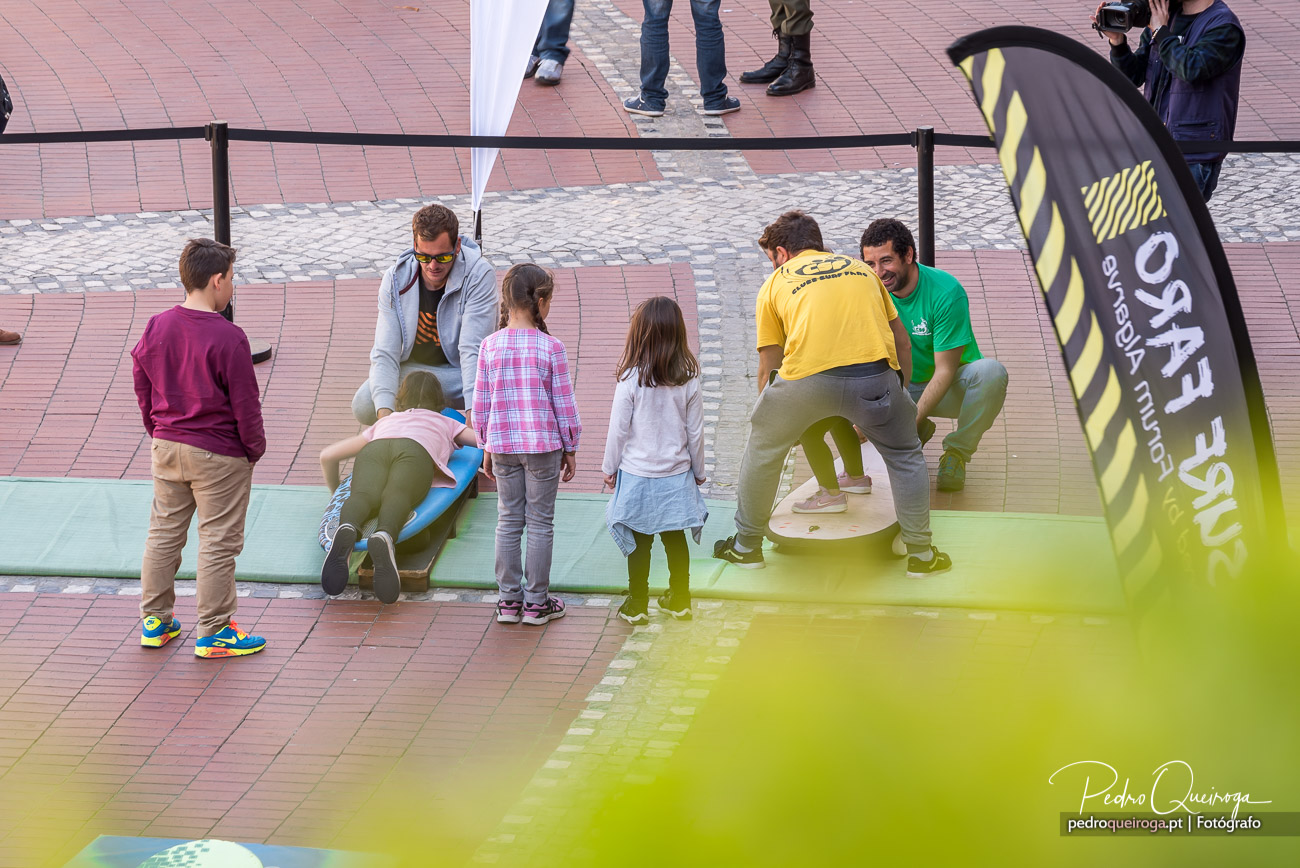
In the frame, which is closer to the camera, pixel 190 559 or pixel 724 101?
pixel 190 559

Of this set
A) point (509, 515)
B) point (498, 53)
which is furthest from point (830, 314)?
point (498, 53)

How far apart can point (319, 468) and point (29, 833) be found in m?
5.18

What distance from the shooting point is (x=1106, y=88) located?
2.82m

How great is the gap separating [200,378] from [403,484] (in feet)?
4.03

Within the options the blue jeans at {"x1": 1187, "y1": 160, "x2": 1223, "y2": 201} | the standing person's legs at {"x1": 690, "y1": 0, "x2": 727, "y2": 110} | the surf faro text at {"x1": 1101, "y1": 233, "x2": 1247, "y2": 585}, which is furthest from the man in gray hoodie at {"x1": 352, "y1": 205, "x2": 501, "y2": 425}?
the standing person's legs at {"x1": 690, "y1": 0, "x2": 727, "y2": 110}

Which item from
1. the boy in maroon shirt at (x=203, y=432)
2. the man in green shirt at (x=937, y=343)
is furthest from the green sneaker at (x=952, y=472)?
the boy in maroon shirt at (x=203, y=432)

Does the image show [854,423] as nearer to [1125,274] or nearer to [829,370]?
[829,370]

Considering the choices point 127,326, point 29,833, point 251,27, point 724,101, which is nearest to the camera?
point 29,833

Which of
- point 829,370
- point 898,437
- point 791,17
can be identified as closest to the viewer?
point 829,370

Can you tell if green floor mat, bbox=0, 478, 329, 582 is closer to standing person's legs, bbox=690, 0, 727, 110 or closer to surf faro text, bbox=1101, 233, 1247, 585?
surf faro text, bbox=1101, 233, 1247, 585

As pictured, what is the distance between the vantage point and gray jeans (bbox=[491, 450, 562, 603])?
5840mm

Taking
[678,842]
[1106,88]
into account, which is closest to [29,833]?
[678,842]

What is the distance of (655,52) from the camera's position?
11.7 meters

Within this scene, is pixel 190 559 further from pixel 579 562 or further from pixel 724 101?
pixel 724 101
